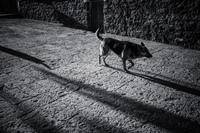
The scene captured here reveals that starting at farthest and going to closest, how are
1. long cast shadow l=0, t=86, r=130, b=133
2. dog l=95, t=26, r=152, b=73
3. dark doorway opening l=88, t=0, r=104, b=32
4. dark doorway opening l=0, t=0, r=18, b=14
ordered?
dark doorway opening l=0, t=0, r=18, b=14 → dark doorway opening l=88, t=0, r=104, b=32 → dog l=95, t=26, r=152, b=73 → long cast shadow l=0, t=86, r=130, b=133

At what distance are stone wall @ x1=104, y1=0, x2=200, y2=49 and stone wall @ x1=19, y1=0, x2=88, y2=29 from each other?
78.4 inches

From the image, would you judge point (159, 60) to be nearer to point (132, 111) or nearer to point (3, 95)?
point (132, 111)

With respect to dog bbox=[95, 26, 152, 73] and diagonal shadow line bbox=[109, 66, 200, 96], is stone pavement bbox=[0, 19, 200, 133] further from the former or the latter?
dog bbox=[95, 26, 152, 73]

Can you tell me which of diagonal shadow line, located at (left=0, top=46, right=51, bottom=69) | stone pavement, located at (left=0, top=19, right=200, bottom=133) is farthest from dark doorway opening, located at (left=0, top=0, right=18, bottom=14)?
stone pavement, located at (left=0, top=19, right=200, bottom=133)

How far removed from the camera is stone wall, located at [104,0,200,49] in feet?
19.9

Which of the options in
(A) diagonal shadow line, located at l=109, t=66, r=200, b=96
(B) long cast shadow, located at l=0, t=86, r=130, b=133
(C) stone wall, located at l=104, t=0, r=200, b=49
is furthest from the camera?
(C) stone wall, located at l=104, t=0, r=200, b=49

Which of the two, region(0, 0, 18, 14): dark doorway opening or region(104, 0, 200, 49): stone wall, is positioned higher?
region(0, 0, 18, 14): dark doorway opening

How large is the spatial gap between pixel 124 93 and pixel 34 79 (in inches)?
84.6

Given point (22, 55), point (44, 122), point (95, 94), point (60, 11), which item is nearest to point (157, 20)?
point (95, 94)

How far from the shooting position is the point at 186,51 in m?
5.93

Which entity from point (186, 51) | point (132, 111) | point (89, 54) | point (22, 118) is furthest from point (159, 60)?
point (22, 118)

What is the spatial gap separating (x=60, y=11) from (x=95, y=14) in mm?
3073

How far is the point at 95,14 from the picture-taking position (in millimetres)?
9406

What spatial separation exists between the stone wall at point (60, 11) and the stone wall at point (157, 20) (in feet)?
6.54
